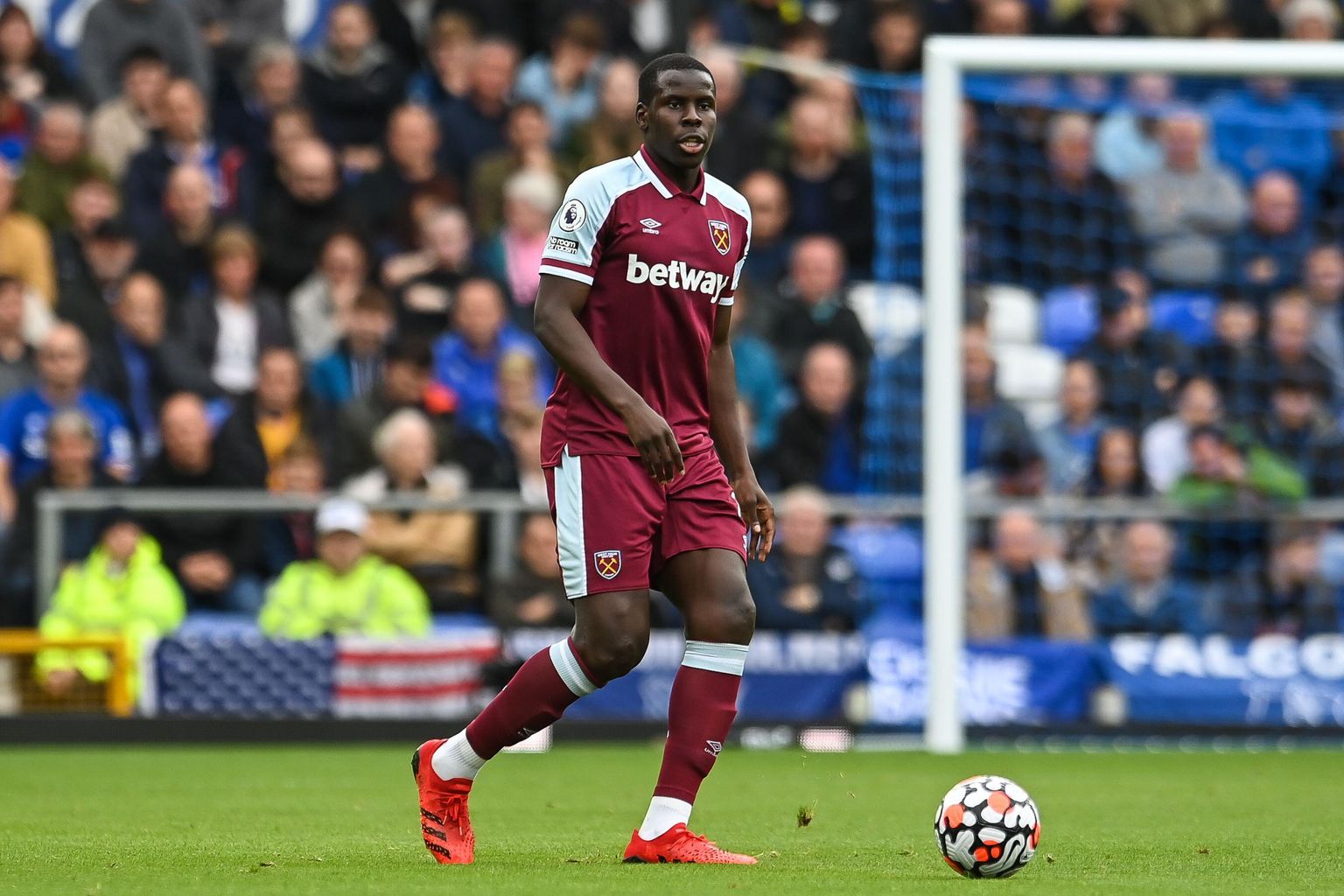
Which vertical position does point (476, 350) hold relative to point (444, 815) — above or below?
above

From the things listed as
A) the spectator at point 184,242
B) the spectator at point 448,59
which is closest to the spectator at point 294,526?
the spectator at point 184,242

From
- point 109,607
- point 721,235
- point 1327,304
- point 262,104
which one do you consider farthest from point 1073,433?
point 721,235

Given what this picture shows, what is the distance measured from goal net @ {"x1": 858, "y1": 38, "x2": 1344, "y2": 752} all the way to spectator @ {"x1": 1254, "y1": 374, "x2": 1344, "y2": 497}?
2 cm

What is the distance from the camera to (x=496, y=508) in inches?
508

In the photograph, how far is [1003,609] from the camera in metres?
13.2

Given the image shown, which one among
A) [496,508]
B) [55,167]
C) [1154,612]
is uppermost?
[55,167]

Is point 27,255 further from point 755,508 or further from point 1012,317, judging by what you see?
point 755,508

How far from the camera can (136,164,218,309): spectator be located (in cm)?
1447

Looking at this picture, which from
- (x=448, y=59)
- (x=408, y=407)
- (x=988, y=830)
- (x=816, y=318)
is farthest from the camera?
(x=448, y=59)

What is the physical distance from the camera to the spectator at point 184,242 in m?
14.5

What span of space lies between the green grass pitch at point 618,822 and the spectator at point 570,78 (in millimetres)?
5266

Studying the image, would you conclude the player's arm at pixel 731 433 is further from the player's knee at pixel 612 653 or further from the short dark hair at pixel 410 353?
the short dark hair at pixel 410 353

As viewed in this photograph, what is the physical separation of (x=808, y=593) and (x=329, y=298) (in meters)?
3.81

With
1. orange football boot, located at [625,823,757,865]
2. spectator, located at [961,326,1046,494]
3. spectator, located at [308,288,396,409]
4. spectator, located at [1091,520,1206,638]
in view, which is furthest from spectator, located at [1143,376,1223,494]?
orange football boot, located at [625,823,757,865]
